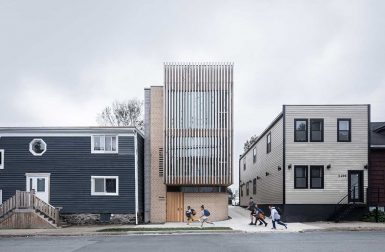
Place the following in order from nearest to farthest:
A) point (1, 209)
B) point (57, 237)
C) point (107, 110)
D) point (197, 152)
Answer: point (57, 237), point (1, 209), point (197, 152), point (107, 110)

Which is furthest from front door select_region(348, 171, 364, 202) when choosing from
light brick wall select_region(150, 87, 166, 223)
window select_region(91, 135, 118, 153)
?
window select_region(91, 135, 118, 153)

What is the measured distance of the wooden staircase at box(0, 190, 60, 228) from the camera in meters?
32.5

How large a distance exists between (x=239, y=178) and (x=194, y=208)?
35.5 metres

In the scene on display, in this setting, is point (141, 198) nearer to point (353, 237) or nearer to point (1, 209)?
point (1, 209)

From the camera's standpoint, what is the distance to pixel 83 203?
34.8m

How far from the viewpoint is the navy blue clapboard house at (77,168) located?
3481 centimetres

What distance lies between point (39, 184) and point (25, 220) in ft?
10.8

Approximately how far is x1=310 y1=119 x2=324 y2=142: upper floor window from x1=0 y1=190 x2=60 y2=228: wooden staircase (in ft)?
58.0

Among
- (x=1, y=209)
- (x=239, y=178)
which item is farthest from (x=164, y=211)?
(x=239, y=178)

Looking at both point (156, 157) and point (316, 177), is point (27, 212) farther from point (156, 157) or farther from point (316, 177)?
point (316, 177)

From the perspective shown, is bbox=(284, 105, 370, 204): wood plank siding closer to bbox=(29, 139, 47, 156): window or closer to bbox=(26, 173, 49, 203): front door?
bbox=(26, 173, 49, 203): front door

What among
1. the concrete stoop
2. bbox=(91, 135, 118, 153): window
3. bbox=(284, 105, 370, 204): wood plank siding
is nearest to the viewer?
the concrete stoop

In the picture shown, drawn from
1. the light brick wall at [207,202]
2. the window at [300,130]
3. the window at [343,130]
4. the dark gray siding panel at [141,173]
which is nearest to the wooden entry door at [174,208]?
the light brick wall at [207,202]

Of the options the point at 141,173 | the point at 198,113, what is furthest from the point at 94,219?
the point at 198,113
